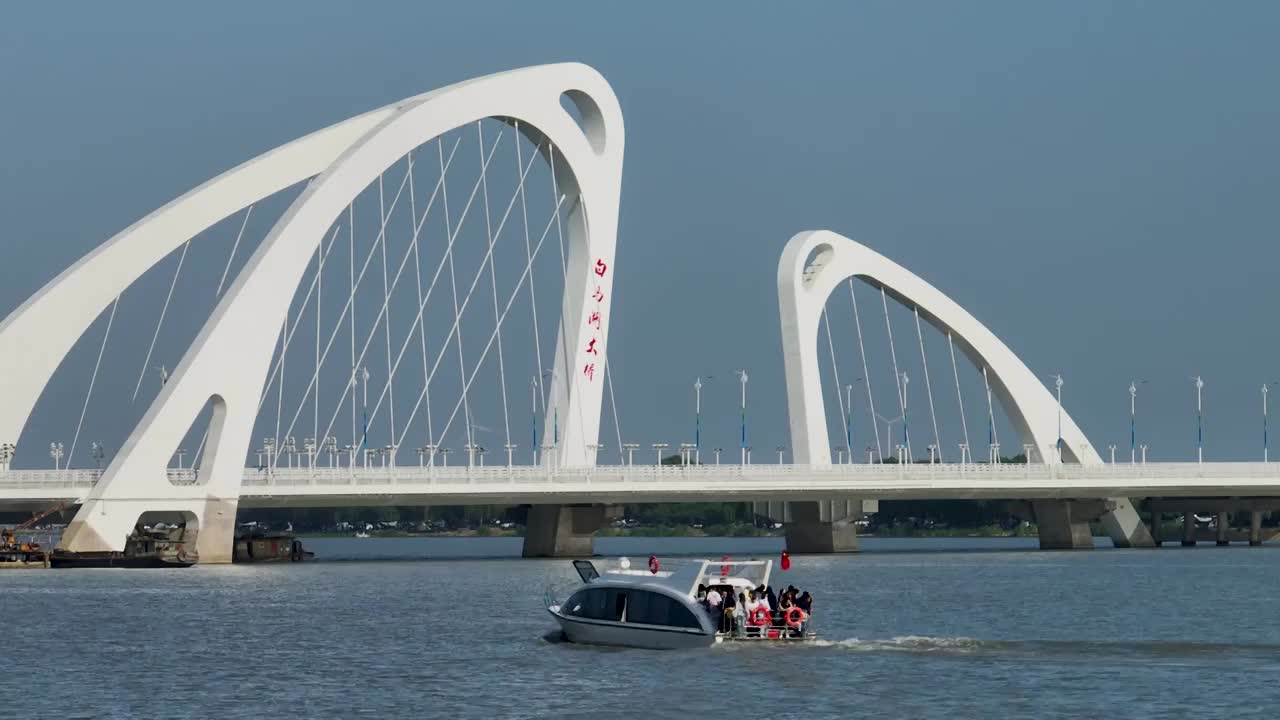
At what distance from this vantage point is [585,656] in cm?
5356

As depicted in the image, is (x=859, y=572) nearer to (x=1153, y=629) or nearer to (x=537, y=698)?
(x=1153, y=629)

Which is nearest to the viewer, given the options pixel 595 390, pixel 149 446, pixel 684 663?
pixel 684 663

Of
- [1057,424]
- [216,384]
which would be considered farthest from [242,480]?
[1057,424]

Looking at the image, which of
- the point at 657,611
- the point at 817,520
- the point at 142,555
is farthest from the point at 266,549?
the point at 657,611

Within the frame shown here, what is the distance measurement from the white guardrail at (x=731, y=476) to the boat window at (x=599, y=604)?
40406mm

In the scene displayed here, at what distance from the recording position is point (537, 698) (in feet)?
149

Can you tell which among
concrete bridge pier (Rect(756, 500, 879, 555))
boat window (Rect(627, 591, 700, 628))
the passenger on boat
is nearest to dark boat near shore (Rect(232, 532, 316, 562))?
concrete bridge pier (Rect(756, 500, 879, 555))

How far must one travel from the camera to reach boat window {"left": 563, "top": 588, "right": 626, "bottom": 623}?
5534 centimetres

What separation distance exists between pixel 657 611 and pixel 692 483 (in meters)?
52.3

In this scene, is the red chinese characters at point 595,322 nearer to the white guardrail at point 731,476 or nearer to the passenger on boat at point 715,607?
the white guardrail at point 731,476

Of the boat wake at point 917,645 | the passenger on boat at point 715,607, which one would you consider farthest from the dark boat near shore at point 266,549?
the boat wake at point 917,645

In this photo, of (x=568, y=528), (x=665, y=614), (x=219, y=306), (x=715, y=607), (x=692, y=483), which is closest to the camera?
(x=665, y=614)

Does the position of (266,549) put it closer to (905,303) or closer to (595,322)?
(595,322)

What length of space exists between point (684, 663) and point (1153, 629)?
17001mm
